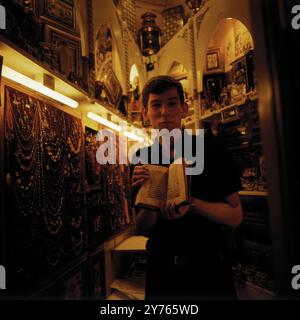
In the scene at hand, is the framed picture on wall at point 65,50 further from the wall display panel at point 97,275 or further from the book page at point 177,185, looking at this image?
the wall display panel at point 97,275

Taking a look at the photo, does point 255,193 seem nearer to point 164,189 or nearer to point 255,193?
point 255,193

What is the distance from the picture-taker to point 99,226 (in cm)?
178

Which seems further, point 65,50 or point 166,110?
point 65,50

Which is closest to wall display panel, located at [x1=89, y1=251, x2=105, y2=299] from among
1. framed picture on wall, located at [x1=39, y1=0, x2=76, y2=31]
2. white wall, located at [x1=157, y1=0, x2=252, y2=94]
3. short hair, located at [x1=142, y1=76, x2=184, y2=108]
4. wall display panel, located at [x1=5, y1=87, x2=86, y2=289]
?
wall display panel, located at [x1=5, y1=87, x2=86, y2=289]

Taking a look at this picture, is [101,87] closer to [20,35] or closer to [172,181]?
[20,35]

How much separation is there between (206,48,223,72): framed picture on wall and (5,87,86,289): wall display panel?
1.40 m

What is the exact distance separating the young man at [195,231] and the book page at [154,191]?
0.06ft

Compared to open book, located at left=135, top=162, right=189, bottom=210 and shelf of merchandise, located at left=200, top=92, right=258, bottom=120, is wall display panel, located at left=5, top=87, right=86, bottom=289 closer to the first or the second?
open book, located at left=135, top=162, right=189, bottom=210

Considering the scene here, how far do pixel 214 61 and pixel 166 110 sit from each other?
65.3 inches

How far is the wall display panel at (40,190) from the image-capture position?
0.93m

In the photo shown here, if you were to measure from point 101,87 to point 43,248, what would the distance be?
1.22m

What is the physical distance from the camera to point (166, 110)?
0.82 meters

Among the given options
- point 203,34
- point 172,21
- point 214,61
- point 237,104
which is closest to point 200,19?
point 203,34
